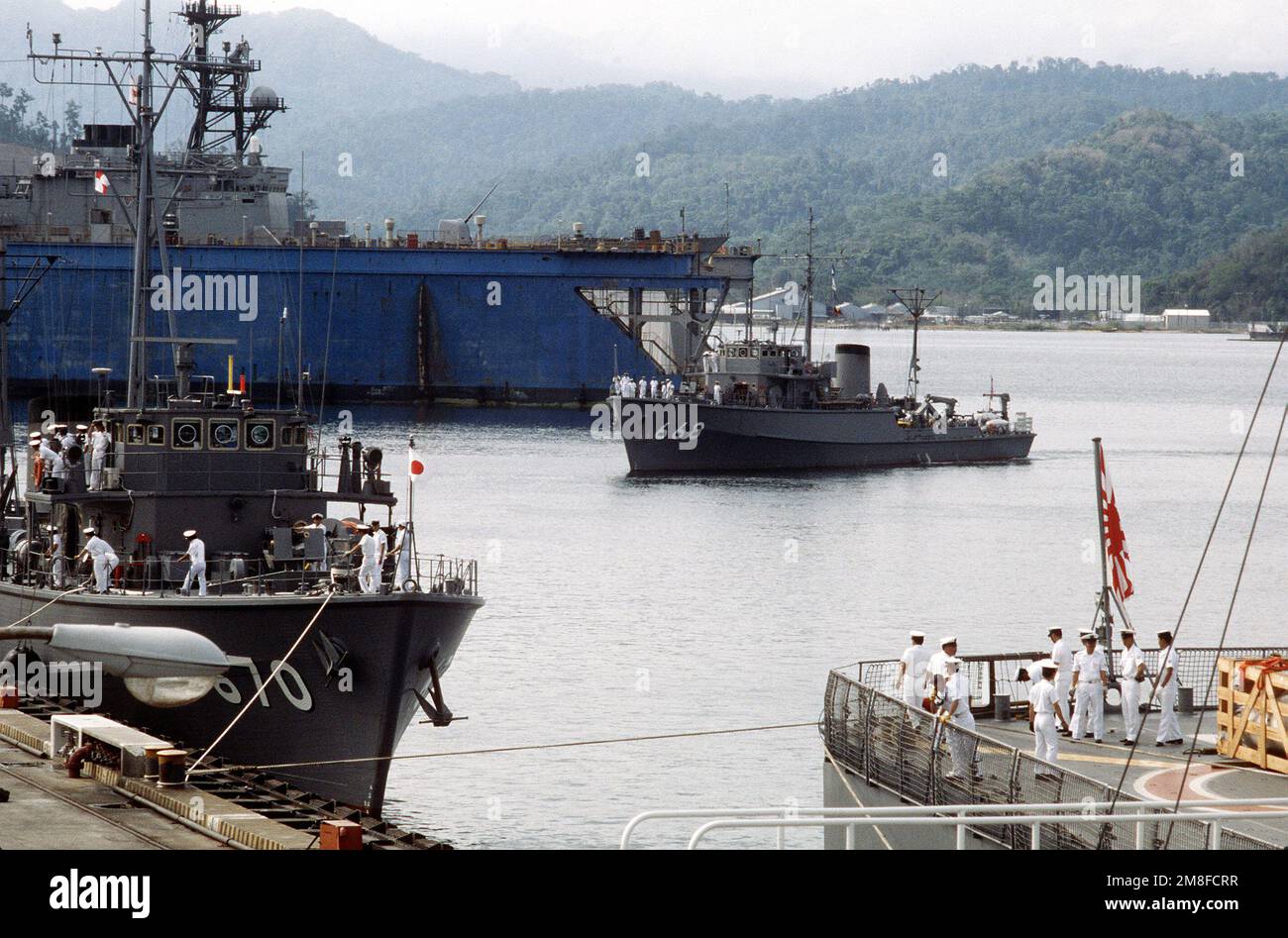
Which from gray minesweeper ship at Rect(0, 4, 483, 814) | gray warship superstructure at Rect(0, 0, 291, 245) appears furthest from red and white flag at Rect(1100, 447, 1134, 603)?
gray warship superstructure at Rect(0, 0, 291, 245)

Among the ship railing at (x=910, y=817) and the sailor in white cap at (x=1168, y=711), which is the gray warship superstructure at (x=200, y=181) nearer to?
the sailor in white cap at (x=1168, y=711)

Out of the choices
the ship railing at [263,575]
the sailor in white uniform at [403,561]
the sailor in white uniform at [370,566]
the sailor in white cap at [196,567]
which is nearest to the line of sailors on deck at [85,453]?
the ship railing at [263,575]

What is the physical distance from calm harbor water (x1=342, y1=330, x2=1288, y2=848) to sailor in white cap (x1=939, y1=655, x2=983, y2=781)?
6543mm

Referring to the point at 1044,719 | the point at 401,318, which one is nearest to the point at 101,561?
the point at 1044,719

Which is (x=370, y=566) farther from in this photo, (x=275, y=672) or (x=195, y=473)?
(x=195, y=473)

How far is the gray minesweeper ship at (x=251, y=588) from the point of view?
30.1 metres

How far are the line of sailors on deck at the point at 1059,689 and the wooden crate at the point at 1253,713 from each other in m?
0.80

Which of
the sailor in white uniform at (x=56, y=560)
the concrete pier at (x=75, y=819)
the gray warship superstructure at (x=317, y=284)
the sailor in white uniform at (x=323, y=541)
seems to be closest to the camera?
the concrete pier at (x=75, y=819)

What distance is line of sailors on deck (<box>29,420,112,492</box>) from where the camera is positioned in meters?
33.8

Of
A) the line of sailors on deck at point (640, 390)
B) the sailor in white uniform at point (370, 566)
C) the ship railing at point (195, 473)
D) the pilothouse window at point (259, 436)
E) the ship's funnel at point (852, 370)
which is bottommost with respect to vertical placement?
the sailor in white uniform at point (370, 566)

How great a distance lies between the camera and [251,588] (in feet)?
101

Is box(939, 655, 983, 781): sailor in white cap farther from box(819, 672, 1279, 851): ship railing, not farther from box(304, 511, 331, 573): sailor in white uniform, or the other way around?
box(304, 511, 331, 573): sailor in white uniform
